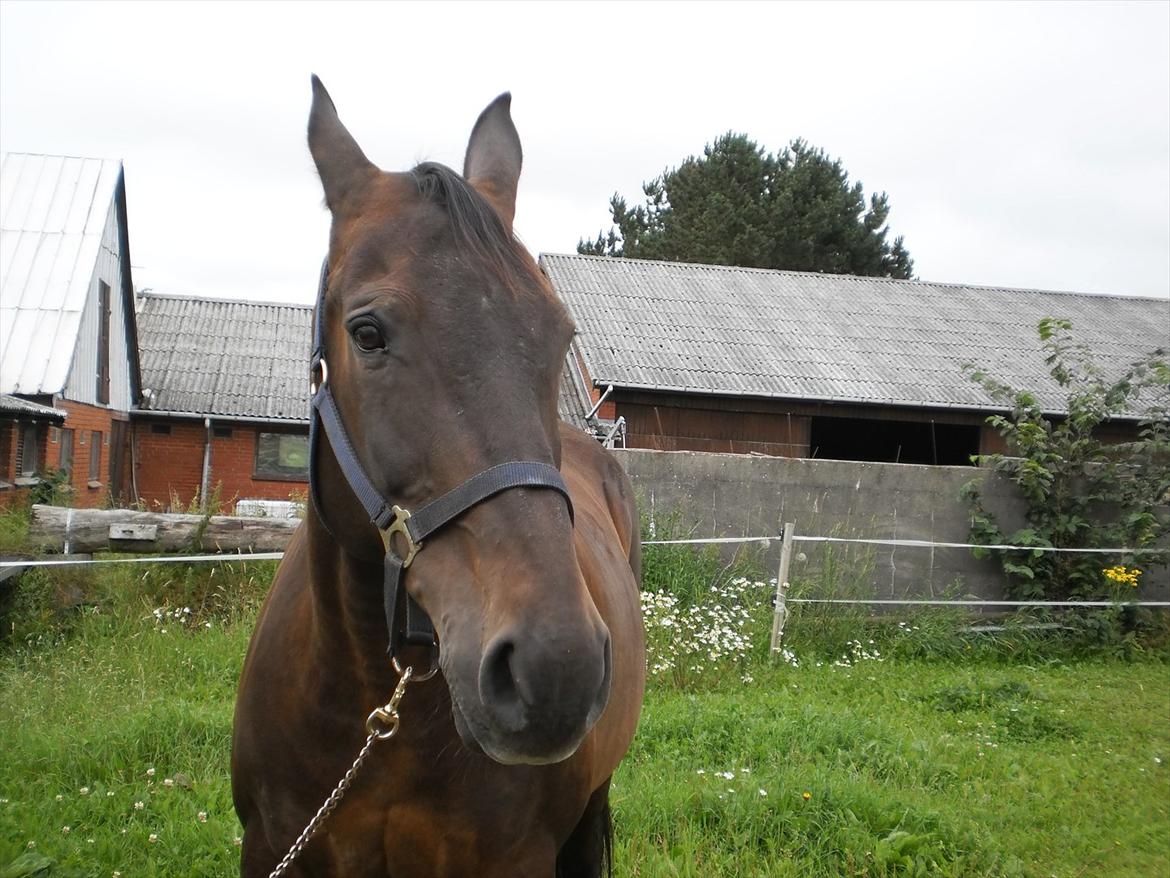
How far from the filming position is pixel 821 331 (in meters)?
18.5

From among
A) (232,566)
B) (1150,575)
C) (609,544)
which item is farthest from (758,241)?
(609,544)

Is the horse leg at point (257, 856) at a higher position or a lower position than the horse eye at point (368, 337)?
lower

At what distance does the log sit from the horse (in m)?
4.79

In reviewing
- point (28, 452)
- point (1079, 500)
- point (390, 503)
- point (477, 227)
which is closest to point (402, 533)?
point (390, 503)

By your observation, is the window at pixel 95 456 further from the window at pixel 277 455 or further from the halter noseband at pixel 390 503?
the halter noseband at pixel 390 503

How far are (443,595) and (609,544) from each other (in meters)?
1.97

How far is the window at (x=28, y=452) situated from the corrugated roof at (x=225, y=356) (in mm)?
5894

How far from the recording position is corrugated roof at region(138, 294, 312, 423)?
19.9 metres

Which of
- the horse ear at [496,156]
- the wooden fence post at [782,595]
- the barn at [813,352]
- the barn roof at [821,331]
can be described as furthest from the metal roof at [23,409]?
the horse ear at [496,156]

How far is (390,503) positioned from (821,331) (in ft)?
58.9

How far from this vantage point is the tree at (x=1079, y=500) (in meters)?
8.87

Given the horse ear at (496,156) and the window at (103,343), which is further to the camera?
the window at (103,343)

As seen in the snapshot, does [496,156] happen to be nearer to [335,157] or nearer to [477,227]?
[335,157]

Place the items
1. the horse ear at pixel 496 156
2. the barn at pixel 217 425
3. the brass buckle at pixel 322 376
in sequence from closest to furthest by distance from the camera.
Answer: the brass buckle at pixel 322 376
the horse ear at pixel 496 156
the barn at pixel 217 425
